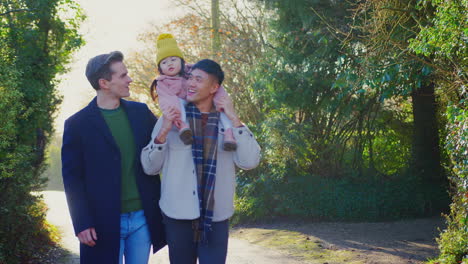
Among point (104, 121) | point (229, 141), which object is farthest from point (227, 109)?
point (104, 121)

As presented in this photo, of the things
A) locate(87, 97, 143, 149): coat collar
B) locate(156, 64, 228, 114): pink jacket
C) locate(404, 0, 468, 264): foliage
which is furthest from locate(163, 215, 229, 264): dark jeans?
locate(404, 0, 468, 264): foliage

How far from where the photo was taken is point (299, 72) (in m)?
10.6

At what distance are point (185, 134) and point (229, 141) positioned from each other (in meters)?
0.27

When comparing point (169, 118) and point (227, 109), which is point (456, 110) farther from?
point (169, 118)

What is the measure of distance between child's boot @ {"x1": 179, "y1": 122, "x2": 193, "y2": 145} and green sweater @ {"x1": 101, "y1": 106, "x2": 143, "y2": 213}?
45 cm

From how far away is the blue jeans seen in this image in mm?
3475

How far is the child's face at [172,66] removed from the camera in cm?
370

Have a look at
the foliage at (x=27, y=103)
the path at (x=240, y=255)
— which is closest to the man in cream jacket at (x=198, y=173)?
the foliage at (x=27, y=103)

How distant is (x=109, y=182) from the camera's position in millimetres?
3438

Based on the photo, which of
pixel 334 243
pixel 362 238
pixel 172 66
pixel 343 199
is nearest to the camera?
pixel 172 66

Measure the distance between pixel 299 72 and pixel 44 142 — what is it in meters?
5.77

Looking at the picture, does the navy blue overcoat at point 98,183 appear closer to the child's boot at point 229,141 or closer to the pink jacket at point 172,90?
the pink jacket at point 172,90

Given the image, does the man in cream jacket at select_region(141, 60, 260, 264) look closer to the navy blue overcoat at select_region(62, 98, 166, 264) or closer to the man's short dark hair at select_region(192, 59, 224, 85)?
the man's short dark hair at select_region(192, 59, 224, 85)

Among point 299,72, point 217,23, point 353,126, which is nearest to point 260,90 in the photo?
point 299,72
